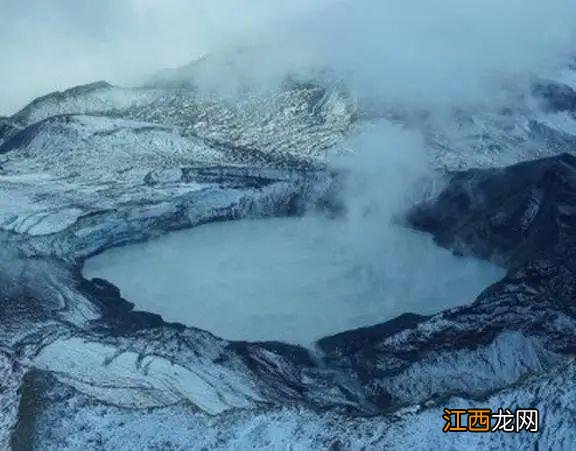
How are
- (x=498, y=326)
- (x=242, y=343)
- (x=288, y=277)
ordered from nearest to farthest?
(x=498, y=326) → (x=242, y=343) → (x=288, y=277)

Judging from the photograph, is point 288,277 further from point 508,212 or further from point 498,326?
point 508,212

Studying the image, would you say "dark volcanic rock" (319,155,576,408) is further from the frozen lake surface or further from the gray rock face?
the frozen lake surface

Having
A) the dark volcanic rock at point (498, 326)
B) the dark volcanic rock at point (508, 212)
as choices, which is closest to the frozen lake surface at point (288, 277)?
the dark volcanic rock at point (508, 212)

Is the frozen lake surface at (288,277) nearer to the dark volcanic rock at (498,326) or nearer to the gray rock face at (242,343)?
the gray rock face at (242,343)

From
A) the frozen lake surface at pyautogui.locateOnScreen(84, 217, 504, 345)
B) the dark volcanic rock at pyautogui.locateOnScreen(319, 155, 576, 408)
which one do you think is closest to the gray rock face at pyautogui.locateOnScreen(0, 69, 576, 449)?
the dark volcanic rock at pyautogui.locateOnScreen(319, 155, 576, 408)

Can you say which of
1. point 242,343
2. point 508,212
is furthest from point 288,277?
point 508,212

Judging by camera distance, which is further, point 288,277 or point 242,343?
point 288,277

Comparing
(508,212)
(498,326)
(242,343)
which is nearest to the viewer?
(498,326)
